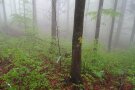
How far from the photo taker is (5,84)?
776 cm

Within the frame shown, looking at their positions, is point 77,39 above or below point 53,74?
above

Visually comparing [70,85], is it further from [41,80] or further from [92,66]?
[92,66]

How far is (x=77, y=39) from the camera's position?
25.2 feet

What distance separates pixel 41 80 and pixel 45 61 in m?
2.97

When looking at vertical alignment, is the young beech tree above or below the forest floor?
above

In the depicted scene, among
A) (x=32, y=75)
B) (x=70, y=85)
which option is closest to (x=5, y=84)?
(x=32, y=75)

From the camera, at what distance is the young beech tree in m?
7.38

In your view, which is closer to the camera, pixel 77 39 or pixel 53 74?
pixel 77 39

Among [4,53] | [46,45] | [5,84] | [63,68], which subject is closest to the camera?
[5,84]

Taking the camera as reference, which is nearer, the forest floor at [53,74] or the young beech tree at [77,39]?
the young beech tree at [77,39]

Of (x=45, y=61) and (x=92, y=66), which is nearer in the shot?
(x=92, y=66)

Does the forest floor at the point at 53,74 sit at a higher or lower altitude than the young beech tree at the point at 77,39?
lower

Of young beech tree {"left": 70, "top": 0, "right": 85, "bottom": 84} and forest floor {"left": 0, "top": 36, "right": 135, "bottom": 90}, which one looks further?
forest floor {"left": 0, "top": 36, "right": 135, "bottom": 90}

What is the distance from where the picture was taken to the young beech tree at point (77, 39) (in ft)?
24.2
